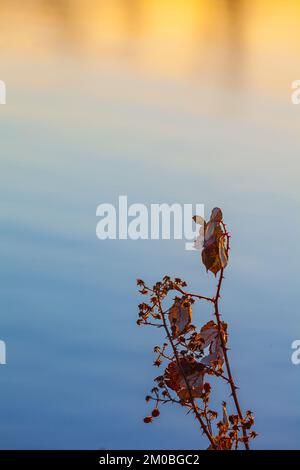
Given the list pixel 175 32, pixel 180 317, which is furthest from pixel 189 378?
pixel 175 32

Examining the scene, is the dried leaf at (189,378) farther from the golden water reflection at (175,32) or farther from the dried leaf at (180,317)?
the golden water reflection at (175,32)

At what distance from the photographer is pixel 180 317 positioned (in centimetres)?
173

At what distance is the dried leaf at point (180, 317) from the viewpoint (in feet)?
5.64

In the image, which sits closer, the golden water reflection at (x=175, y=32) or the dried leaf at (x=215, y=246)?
the dried leaf at (x=215, y=246)

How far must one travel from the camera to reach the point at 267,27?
7703mm

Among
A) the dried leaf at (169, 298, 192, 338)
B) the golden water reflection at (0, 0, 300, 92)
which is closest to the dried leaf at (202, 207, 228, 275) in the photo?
the dried leaf at (169, 298, 192, 338)

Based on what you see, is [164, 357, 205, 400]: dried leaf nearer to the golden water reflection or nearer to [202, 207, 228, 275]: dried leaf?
[202, 207, 228, 275]: dried leaf

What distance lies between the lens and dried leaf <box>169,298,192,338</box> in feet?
5.64

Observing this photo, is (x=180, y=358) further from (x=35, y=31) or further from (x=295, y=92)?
(x=35, y=31)

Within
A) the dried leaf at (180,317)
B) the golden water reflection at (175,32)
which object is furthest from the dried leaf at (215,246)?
the golden water reflection at (175,32)

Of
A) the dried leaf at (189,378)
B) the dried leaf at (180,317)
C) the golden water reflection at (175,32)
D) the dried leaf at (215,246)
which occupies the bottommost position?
the dried leaf at (189,378)

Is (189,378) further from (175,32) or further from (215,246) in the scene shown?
(175,32)

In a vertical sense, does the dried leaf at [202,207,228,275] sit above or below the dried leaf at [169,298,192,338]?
above
